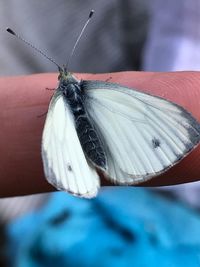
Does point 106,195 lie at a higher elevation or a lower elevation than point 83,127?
lower

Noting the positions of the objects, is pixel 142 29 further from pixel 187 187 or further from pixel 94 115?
pixel 94 115

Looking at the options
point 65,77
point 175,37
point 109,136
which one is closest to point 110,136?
point 109,136

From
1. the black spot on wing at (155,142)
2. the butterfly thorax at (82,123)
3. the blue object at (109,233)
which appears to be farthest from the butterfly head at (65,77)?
the blue object at (109,233)

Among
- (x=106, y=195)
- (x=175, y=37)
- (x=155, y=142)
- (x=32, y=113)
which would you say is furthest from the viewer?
(x=175, y=37)

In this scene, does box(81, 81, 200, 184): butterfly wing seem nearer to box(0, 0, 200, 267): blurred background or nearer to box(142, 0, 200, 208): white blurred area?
box(0, 0, 200, 267): blurred background

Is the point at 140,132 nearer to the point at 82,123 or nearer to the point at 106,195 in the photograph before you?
the point at 82,123

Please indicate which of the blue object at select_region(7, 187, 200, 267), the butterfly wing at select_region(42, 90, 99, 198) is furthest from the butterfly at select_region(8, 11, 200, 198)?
the blue object at select_region(7, 187, 200, 267)

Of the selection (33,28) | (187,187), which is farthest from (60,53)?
(187,187)
